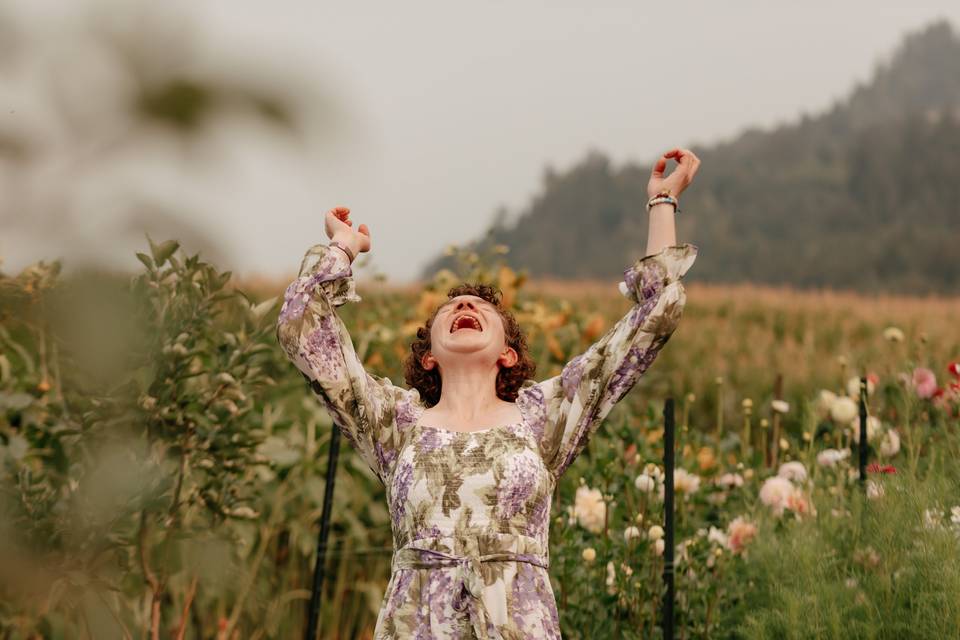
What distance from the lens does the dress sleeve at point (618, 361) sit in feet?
6.46

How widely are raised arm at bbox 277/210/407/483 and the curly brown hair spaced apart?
0.14 meters

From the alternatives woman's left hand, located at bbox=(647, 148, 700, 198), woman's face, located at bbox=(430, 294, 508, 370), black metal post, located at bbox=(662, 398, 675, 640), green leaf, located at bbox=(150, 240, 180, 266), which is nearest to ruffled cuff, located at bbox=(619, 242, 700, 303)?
woman's left hand, located at bbox=(647, 148, 700, 198)

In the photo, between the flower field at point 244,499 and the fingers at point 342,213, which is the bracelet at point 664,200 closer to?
the fingers at point 342,213

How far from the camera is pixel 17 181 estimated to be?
10.6 ft

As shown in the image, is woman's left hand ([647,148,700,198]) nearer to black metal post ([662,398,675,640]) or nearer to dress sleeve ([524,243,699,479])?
dress sleeve ([524,243,699,479])

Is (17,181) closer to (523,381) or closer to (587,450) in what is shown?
(523,381)

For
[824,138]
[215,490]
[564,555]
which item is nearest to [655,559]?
[564,555]

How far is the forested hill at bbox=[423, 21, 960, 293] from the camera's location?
54.2m

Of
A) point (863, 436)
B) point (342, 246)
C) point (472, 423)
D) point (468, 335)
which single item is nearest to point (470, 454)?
point (472, 423)

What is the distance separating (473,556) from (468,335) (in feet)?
1.44

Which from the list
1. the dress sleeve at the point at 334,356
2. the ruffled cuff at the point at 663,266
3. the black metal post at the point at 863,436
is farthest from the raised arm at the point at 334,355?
the black metal post at the point at 863,436

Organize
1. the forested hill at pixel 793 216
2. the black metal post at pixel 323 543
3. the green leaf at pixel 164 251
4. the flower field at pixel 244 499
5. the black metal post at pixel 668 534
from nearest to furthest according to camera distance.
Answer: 1. the flower field at pixel 244 499
2. the black metal post at pixel 668 534
3. the green leaf at pixel 164 251
4. the black metal post at pixel 323 543
5. the forested hill at pixel 793 216

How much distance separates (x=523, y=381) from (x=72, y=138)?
195 centimetres

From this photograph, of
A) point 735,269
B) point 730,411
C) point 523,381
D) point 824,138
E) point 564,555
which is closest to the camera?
point 523,381
